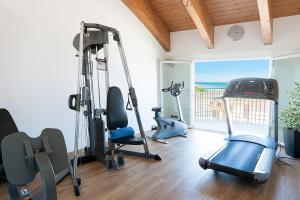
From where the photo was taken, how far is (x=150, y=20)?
16.0ft

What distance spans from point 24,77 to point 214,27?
3.86m

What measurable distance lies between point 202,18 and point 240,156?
8.82 feet

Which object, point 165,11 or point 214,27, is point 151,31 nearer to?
point 165,11

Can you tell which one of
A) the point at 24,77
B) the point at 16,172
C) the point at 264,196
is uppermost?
the point at 24,77

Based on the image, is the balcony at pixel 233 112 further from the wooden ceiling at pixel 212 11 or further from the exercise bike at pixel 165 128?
the wooden ceiling at pixel 212 11

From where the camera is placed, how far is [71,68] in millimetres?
3674

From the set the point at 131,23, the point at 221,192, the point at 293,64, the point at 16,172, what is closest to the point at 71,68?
the point at 131,23

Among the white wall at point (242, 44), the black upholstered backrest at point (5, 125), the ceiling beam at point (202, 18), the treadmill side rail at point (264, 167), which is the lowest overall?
the treadmill side rail at point (264, 167)

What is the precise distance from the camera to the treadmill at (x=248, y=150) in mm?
2524

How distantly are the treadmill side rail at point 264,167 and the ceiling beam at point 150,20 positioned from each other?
11.3 feet

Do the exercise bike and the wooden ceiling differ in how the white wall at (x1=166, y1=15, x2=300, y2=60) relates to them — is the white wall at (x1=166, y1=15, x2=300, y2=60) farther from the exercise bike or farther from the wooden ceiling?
the exercise bike

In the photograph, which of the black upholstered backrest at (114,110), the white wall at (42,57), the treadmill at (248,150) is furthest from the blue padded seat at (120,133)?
the treadmill at (248,150)

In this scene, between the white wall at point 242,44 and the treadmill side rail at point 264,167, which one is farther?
the white wall at point 242,44

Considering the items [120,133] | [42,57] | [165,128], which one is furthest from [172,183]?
[42,57]
